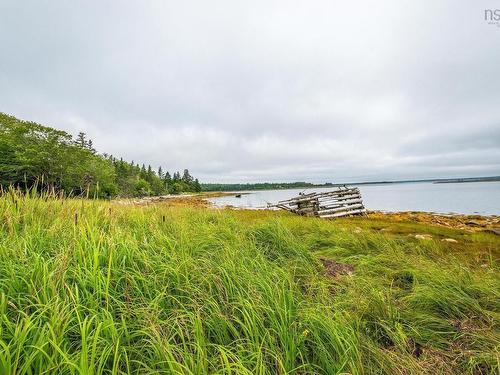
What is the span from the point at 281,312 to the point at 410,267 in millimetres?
2887

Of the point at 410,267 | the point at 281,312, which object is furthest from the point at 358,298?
the point at 410,267

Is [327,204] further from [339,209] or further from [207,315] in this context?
[207,315]

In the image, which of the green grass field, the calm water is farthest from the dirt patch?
the calm water

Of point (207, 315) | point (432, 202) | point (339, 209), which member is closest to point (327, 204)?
point (339, 209)

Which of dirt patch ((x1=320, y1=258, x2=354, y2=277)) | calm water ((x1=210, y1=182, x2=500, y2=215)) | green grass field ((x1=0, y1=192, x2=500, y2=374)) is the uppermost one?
green grass field ((x1=0, y1=192, x2=500, y2=374))

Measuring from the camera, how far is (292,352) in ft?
5.72

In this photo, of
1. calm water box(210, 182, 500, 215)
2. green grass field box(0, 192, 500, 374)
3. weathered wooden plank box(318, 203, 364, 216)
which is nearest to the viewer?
green grass field box(0, 192, 500, 374)

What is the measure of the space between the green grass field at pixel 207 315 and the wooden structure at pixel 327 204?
10336mm

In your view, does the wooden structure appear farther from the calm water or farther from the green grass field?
the green grass field

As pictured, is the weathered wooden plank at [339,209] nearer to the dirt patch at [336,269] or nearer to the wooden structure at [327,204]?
the wooden structure at [327,204]

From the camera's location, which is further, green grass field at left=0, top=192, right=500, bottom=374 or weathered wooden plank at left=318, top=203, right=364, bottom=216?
weathered wooden plank at left=318, top=203, right=364, bottom=216

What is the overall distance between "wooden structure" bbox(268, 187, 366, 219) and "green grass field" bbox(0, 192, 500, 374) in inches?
407

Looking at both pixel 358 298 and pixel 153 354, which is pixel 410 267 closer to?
pixel 358 298

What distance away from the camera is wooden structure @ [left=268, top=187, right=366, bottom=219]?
46.0 feet
